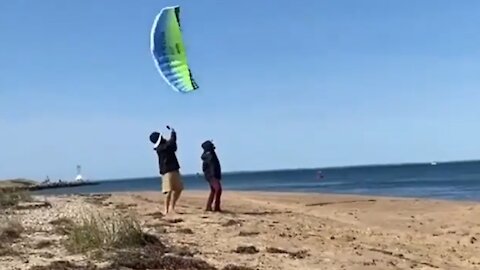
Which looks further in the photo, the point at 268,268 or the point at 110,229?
the point at 110,229

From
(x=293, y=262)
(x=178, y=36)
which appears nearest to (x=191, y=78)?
(x=178, y=36)

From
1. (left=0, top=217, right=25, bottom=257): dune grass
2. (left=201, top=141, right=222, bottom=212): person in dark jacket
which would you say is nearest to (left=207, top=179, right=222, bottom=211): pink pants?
(left=201, top=141, right=222, bottom=212): person in dark jacket

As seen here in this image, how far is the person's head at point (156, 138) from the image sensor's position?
15195 mm

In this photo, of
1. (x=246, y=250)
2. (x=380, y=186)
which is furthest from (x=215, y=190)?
(x=380, y=186)

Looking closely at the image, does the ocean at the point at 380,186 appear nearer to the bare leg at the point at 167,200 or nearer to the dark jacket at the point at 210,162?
the dark jacket at the point at 210,162

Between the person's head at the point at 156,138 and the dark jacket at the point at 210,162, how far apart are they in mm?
1306

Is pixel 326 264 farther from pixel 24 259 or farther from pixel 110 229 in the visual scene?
pixel 24 259

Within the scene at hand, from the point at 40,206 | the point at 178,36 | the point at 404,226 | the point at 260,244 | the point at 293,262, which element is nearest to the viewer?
the point at 293,262

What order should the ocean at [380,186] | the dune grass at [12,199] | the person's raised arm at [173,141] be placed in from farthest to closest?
1. the ocean at [380,186]
2. the dune grass at [12,199]
3. the person's raised arm at [173,141]

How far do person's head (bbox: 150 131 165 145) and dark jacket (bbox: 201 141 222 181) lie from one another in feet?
4.28

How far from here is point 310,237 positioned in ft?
41.1

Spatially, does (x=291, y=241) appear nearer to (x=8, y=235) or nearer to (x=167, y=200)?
(x=8, y=235)

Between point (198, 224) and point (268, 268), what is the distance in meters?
4.13

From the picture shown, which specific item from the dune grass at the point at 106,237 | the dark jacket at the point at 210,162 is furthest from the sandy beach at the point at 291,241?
the dark jacket at the point at 210,162
